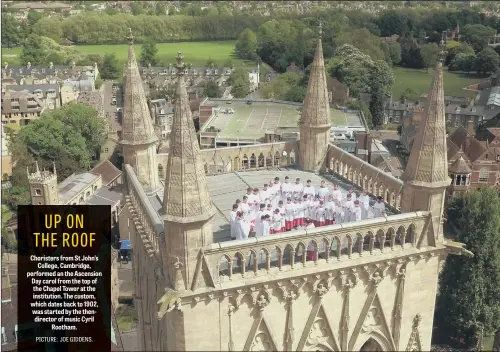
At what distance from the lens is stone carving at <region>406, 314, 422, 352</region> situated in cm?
2038

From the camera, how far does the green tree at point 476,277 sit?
5631 centimetres

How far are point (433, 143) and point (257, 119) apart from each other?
261 feet

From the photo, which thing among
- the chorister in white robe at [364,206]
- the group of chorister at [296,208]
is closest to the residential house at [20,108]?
the group of chorister at [296,208]

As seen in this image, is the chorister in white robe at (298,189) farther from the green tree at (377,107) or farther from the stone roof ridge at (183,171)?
the green tree at (377,107)

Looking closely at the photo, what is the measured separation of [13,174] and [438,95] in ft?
297

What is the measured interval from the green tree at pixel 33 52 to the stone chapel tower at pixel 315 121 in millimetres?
164477

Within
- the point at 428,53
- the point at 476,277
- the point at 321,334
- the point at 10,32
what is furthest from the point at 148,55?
the point at 321,334

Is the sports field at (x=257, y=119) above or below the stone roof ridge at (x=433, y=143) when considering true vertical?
below

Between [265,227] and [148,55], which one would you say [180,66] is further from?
[148,55]

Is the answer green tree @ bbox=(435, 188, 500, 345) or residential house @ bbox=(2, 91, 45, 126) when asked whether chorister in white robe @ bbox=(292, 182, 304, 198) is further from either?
residential house @ bbox=(2, 91, 45, 126)

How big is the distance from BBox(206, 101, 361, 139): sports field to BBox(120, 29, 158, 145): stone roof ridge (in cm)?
6134

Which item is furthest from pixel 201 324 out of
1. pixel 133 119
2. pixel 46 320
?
pixel 46 320

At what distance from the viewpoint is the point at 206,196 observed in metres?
17.0

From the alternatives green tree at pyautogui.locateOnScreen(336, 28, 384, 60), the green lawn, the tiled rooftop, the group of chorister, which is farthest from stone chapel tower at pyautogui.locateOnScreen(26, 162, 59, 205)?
the green lawn
